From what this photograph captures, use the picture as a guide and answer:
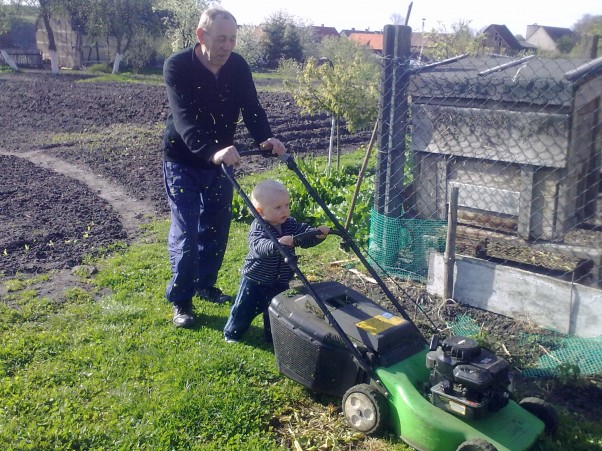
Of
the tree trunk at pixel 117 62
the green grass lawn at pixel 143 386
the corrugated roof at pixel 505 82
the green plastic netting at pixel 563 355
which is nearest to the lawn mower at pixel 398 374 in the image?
the green grass lawn at pixel 143 386

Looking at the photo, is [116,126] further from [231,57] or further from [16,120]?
[231,57]

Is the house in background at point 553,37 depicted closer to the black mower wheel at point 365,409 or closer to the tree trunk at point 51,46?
the black mower wheel at point 365,409

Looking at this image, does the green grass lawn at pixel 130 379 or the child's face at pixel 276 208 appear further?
the child's face at pixel 276 208

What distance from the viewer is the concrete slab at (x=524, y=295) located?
417cm

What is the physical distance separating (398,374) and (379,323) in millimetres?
315

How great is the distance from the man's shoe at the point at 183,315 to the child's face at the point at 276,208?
96 cm

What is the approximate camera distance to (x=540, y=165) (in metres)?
4.73

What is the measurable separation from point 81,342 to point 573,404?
9.49ft

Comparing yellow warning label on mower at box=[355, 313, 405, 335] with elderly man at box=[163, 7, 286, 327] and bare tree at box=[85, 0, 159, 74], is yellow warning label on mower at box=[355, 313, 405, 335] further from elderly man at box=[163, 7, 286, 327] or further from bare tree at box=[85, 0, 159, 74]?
bare tree at box=[85, 0, 159, 74]

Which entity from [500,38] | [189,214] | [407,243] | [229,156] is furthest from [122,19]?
[229,156]

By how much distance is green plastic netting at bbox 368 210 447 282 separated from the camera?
204 inches

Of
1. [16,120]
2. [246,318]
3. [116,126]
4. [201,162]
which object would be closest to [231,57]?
[201,162]

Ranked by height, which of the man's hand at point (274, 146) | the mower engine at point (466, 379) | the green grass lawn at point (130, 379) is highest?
the man's hand at point (274, 146)

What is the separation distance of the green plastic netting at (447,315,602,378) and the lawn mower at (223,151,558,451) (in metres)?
0.68
